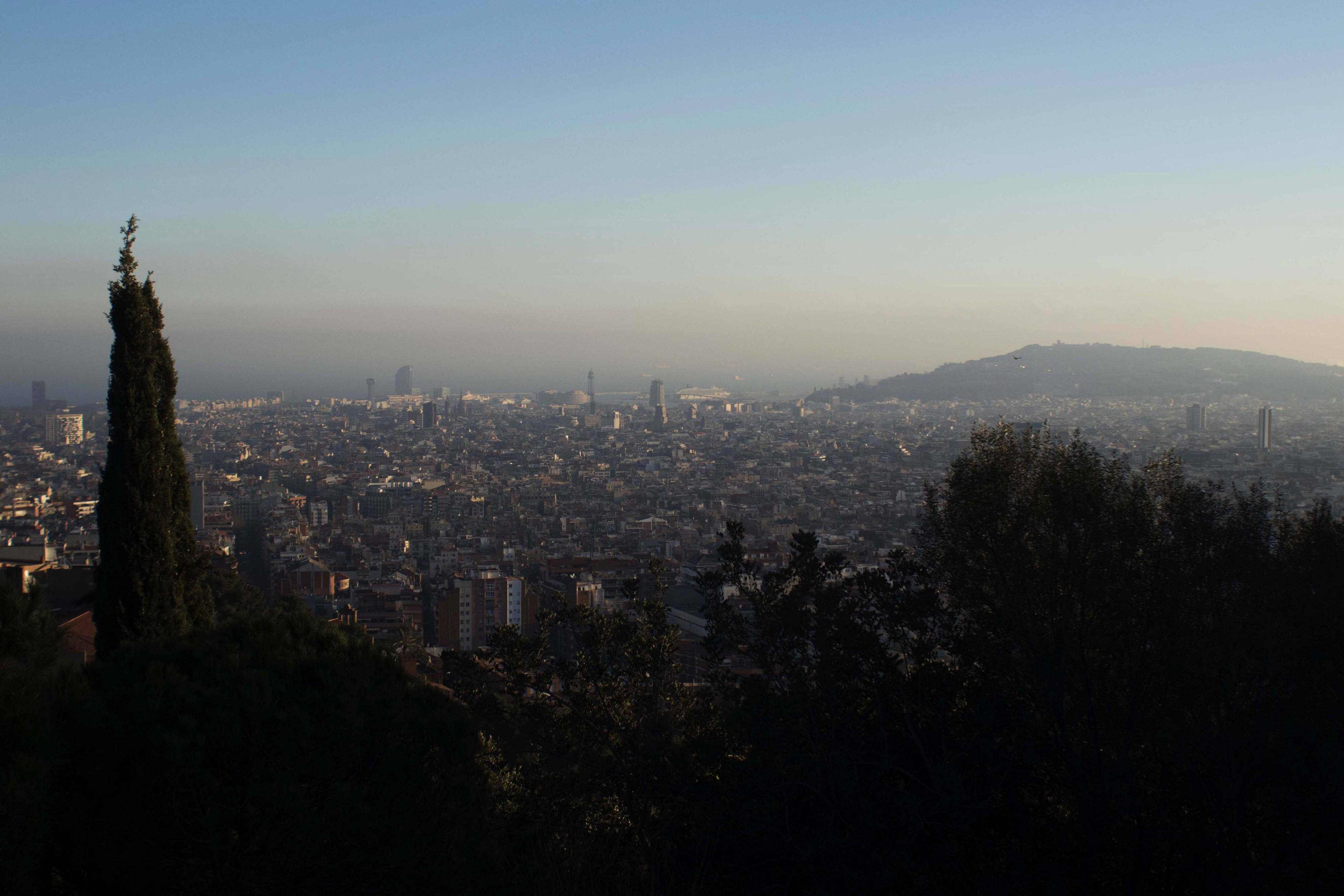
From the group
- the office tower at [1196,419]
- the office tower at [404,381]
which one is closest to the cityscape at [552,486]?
the office tower at [1196,419]

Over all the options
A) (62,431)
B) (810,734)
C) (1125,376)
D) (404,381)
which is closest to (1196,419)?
(1125,376)

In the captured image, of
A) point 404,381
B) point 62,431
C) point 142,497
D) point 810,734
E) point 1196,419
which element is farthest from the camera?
point 404,381

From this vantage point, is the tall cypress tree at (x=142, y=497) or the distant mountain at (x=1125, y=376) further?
the distant mountain at (x=1125, y=376)

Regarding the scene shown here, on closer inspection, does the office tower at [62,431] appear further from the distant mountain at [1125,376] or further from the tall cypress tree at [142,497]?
the distant mountain at [1125,376]

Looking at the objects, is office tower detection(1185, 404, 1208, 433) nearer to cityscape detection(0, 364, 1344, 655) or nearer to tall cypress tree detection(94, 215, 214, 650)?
cityscape detection(0, 364, 1344, 655)

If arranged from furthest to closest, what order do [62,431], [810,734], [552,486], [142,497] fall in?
[62,431] → [552,486] → [142,497] → [810,734]

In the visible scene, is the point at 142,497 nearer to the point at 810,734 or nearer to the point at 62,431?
the point at 810,734

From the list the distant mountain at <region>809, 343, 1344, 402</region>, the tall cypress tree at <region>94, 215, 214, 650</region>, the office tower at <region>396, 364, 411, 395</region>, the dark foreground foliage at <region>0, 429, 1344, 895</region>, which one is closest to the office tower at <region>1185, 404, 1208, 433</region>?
the distant mountain at <region>809, 343, 1344, 402</region>
